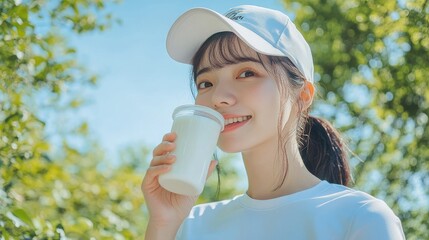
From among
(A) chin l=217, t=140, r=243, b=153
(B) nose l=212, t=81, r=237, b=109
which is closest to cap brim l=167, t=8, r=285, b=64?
(B) nose l=212, t=81, r=237, b=109

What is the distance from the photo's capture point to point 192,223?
71.3 inches

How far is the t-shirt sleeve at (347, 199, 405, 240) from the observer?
1.42m

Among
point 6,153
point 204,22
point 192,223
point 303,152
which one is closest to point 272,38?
point 204,22

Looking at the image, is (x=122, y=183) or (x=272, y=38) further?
(x=122, y=183)

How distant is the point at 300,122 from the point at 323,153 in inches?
5.5

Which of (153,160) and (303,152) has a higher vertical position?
(153,160)

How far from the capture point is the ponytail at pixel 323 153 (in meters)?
1.90

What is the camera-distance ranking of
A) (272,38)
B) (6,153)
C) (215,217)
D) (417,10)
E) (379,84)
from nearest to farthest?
(272,38), (215,217), (6,153), (417,10), (379,84)

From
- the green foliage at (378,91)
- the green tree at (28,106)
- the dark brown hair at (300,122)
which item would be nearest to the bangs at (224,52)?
the dark brown hair at (300,122)

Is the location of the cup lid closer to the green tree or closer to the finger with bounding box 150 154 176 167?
the finger with bounding box 150 154 176 167

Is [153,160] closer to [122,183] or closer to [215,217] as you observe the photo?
[215,217]

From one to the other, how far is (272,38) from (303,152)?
0.38 meters

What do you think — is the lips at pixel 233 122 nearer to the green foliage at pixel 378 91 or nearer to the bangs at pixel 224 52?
the bangs at pixel 224 52

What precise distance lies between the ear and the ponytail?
142 millimetres
